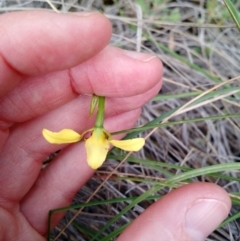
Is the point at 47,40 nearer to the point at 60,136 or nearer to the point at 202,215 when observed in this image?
the point at 60,136

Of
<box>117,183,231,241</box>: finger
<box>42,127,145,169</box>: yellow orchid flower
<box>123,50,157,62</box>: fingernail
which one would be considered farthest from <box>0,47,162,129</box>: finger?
<box>117,183,231,241</box>: finger

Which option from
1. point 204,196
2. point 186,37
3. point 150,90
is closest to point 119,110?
point 150,90

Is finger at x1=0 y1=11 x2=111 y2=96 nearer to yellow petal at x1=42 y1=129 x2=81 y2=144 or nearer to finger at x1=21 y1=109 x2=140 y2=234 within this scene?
yellow petal at x1=42 y1=129 x2=81 y2=144

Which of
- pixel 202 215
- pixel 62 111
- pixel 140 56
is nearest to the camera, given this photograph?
pixel 202 215

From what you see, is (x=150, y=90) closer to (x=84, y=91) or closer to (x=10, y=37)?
(x=84, y=91)

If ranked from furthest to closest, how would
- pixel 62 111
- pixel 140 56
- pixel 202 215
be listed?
pixel 62 111 → pixel 140 56 → pixel 202 215

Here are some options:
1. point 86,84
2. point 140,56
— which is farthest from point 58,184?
point 140,56

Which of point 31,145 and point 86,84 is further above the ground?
point 86,84

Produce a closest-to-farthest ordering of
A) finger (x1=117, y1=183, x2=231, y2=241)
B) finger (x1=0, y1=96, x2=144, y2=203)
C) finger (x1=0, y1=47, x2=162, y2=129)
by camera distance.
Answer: finger (x1=117, y1=183, x2=231, y2=241)
finger (x1=0, y1=47, x2=162, y2=129)
finger (x1=0, y1=96, x2=144, y2=203)
